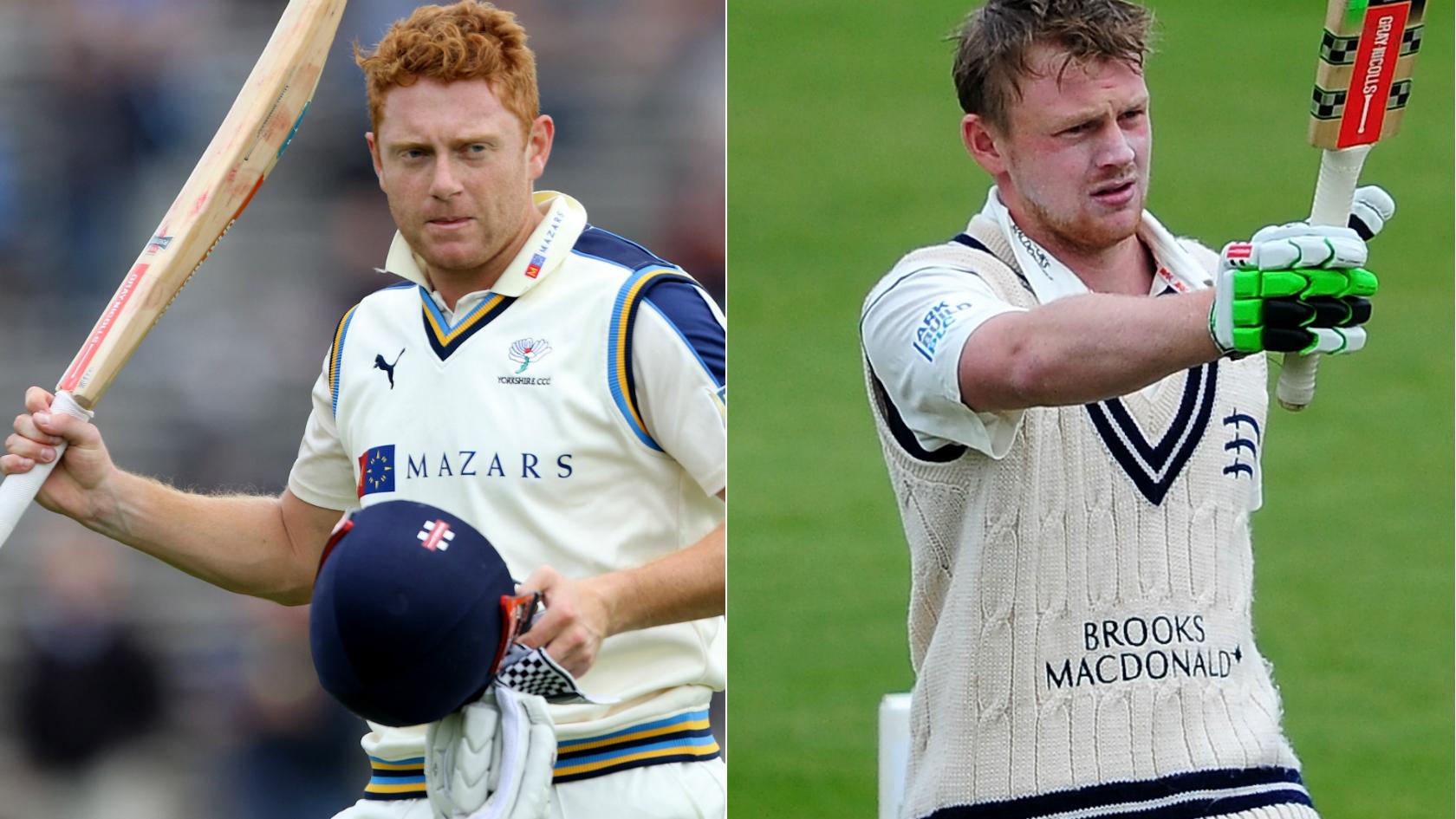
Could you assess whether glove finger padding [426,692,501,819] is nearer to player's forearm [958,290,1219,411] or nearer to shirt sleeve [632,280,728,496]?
shirt sleeve [632,280,728,496]

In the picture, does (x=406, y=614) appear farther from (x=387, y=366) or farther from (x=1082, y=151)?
(x=1082, y=151)

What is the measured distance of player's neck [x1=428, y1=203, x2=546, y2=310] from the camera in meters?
2.98

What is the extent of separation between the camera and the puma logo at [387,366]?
2.97 metres

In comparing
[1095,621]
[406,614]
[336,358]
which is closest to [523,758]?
[406,614]

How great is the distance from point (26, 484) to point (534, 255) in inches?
29.6

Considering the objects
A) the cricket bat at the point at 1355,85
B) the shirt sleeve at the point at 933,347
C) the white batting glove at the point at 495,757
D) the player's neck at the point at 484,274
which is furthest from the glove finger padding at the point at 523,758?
the cricket bat at the point at 1355,85

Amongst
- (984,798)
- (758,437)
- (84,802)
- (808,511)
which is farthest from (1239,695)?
(758,437)

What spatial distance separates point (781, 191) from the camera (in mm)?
11367

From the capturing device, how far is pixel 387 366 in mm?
2992

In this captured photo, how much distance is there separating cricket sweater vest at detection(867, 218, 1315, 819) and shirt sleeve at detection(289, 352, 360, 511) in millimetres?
901

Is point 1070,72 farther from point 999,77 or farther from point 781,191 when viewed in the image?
point 781,191

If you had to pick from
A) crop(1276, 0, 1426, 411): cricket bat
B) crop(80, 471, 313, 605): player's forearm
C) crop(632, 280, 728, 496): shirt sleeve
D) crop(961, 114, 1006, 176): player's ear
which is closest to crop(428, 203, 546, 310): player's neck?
crop(632, 280, 728, 496): shirt sleeve

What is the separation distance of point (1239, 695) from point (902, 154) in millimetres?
9216

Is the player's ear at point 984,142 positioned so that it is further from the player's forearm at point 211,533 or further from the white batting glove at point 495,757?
the player's forearm at point 211,533
